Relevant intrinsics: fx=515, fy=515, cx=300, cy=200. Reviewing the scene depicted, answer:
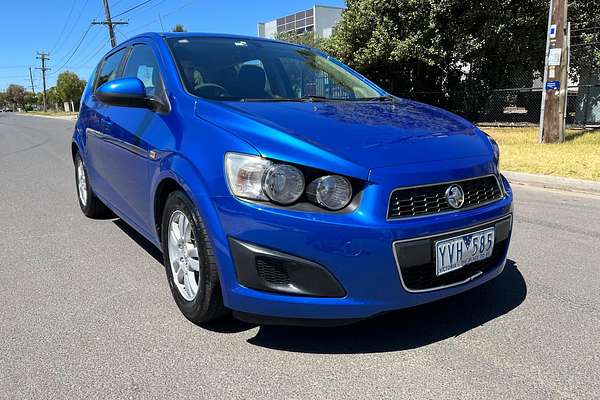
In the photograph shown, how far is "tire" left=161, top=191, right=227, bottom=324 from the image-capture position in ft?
8.45

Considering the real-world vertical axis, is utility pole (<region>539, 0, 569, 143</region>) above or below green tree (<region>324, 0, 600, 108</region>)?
below

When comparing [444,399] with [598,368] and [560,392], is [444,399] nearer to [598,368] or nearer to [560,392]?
[560,392]

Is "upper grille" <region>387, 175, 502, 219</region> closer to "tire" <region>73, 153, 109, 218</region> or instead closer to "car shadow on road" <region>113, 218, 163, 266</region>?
"car shadow on road" <region>113, 218, 163, 266</region>

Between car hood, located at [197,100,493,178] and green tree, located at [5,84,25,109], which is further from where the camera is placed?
green tree, located at [5,84,25,109]

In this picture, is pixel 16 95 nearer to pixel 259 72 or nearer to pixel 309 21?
pixel 309 21

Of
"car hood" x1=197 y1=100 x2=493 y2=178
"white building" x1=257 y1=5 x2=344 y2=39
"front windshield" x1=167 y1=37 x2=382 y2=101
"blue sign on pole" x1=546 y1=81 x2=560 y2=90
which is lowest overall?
"car hood" x1=197 y1=100 x2=493 y2=178

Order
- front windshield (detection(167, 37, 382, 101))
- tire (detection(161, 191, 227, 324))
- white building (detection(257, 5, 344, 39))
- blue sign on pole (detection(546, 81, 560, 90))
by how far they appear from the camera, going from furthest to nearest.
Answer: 1. white building (detection(257, 5, 344, 39))
2. blue sign on pole (detection(546, 81, 560, 90))
3. front windshield (detection(167, 37, 382, 101))
4. tire (detection(161, 191, 227, 324))

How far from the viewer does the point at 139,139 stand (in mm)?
3279

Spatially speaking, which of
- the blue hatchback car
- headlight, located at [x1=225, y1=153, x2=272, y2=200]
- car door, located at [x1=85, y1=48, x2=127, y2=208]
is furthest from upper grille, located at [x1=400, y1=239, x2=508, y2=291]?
car door, located at [x1=85, y1=48, x2=127, y2=208]

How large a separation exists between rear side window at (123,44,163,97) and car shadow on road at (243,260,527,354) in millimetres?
1664

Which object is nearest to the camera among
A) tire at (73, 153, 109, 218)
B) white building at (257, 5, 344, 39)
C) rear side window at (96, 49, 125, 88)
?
rear side window at (96, 49, 125, 88)

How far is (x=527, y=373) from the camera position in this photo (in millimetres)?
2414

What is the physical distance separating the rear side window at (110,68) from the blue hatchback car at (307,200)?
1310 mm

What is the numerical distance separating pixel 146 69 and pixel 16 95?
16018 centimetres
